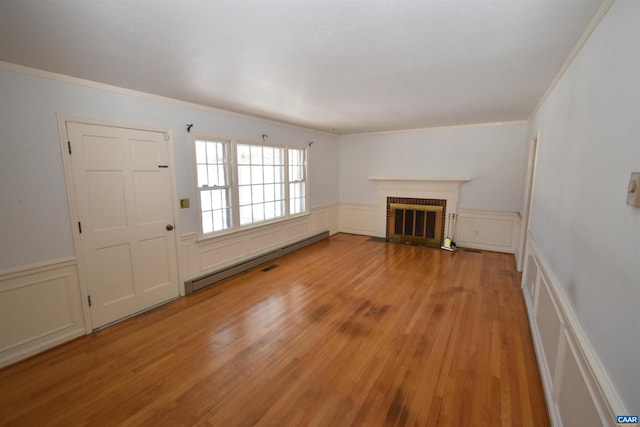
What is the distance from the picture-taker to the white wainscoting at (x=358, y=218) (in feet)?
22.8

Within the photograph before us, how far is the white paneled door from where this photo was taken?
2818mm

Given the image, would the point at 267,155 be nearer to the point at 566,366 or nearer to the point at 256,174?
the point at 256,174

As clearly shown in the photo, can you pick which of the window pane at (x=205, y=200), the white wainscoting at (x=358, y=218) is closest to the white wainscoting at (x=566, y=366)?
the window pane at (x=205, y=200)

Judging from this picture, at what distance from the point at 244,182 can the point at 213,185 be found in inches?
23.0

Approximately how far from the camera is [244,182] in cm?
456

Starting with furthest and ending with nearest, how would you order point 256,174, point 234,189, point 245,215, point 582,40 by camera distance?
point 256,174
point 245,215
point 234,189
point 582,40

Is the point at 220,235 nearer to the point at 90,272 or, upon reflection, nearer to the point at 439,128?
the point at 90,272

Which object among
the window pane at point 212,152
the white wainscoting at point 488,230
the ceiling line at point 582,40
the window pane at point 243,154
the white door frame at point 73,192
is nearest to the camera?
the ceiling line at point 582,40

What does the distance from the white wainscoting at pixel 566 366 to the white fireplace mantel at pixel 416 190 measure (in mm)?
3238

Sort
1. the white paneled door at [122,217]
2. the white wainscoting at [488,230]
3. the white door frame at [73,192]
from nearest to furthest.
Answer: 1. the white door frame at [73,192]
2. the white paneled door at [122,217]
3. the white wainscoting at [488,230]

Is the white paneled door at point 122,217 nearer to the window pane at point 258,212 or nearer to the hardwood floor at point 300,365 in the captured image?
the hardwood floor at point 300,365

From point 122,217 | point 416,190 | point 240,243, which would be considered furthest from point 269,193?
point 416,190

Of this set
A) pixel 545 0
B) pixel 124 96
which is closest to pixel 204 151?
pixel 124 96

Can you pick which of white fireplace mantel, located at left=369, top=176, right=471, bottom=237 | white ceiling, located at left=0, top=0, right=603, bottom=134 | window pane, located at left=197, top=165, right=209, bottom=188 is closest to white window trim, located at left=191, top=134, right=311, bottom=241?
window pane, located at left=197, top=165, right=209, bottom=188
